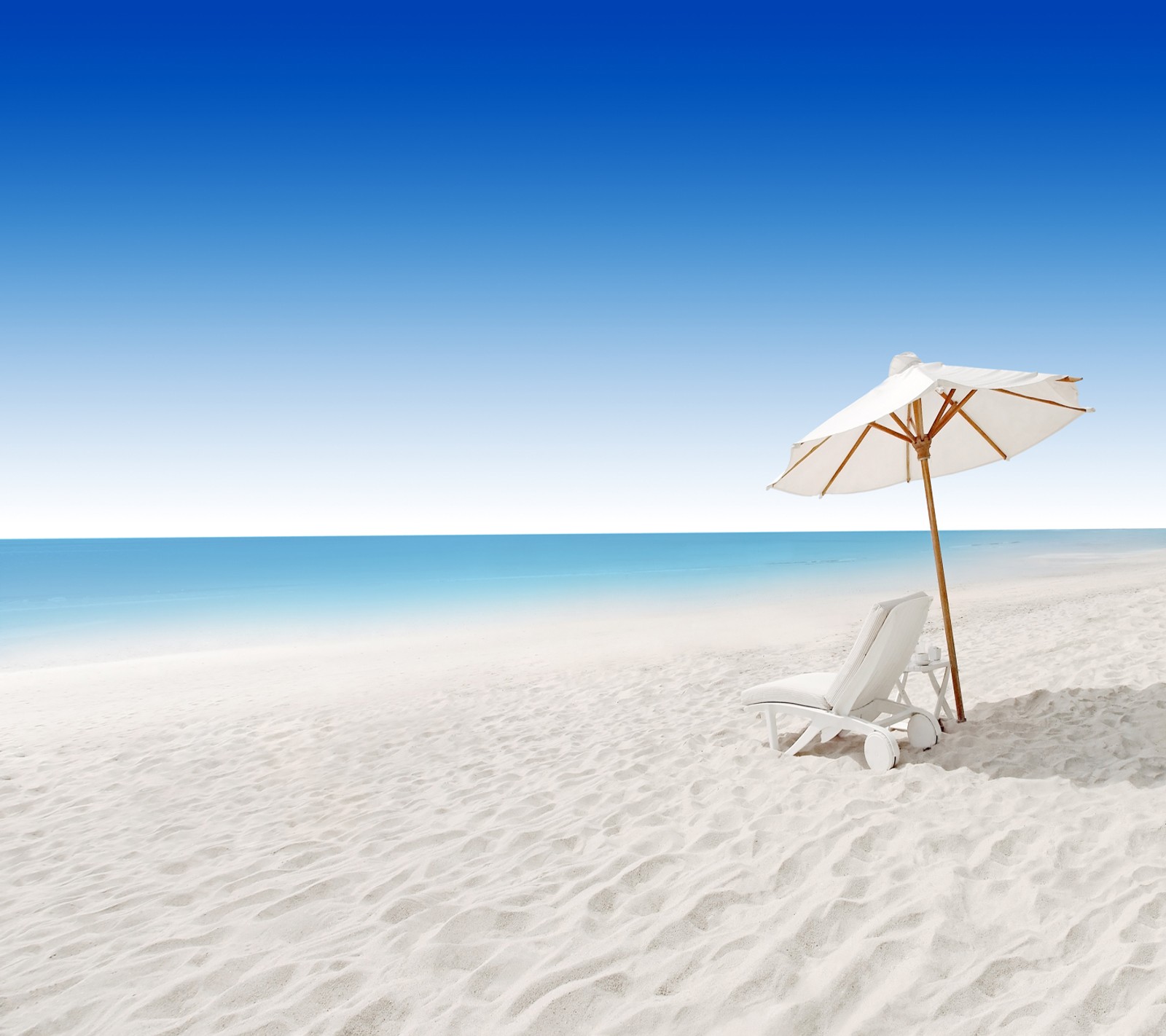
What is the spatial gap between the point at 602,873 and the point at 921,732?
2707mm

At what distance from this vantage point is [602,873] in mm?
3178

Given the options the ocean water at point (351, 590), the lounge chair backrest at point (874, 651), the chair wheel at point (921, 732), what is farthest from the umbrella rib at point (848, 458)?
the ocean water at point (351, 590)

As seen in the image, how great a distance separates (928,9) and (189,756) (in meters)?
15.1

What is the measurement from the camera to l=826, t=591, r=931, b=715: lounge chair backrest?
14.6 feet

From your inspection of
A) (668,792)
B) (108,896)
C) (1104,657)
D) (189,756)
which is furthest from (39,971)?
(1104,657)

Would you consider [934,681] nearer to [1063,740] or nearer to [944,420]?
[1063,740]

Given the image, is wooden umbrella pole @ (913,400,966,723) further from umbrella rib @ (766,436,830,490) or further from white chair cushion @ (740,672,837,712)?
white chair cushion @ (740,672,837,712)

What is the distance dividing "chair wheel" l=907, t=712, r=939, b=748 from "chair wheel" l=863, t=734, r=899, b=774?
404 mm

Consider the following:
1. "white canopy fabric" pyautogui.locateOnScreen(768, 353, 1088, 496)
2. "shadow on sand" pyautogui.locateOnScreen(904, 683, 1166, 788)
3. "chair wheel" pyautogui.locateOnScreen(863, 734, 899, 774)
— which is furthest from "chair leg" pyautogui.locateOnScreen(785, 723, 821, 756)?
"white canopy fabric" pyautogui.locateOnScreen(768, 353, 1088, 496)

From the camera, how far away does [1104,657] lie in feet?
20.9

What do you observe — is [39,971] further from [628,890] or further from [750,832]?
[750,832]

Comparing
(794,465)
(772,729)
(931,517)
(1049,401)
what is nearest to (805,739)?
(772,729)

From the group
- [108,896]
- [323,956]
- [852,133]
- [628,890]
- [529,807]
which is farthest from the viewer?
[852,133]

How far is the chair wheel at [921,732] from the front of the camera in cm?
456
